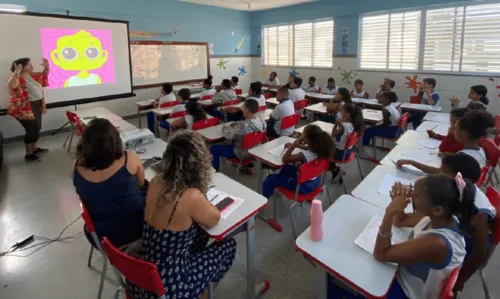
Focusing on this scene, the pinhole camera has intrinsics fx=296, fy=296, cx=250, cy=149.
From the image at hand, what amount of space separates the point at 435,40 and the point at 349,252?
642 centimetres

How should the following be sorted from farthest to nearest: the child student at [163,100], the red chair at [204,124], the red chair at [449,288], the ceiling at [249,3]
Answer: the ceiling at [249,3] < the child student at [163,100] < the red chair at [204,124] < the red chair at [449,288]

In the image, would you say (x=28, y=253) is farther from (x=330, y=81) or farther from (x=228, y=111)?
(x=330, y=81)

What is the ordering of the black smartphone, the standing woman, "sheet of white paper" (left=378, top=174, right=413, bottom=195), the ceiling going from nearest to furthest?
1. the black smartphone
2. "sheet of white paper" (left=378, top=174, right=413, bottom=195)
3. the standing woman
4. the ceiling

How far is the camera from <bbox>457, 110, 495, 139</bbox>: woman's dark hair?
2170 mm

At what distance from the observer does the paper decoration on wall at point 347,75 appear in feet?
24.3

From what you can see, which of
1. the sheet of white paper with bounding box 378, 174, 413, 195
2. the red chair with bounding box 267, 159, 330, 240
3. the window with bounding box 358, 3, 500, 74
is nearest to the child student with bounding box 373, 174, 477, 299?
the sheet of white paper with bounding box 378, 174, 413, 195

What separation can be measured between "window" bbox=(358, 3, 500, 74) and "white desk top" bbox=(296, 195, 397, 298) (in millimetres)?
5783

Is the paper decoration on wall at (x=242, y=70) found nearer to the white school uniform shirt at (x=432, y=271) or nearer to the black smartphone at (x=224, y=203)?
the black smartphone at (x=224, y=203)

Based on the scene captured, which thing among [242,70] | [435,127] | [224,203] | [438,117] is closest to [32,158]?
[224,203]

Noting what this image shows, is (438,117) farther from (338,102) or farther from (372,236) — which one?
(372,236)

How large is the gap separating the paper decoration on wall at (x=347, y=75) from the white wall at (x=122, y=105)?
127 inches

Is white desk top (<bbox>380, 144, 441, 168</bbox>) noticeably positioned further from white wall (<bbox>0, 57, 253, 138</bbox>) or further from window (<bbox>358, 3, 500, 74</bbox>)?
white wall (<bbox>0, 57, 253, 138</bbox>)

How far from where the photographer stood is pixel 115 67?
5.91 metres

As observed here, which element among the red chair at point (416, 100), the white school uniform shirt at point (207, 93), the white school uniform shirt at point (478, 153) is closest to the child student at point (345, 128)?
the white school uniform shirt at point (478, 153)
